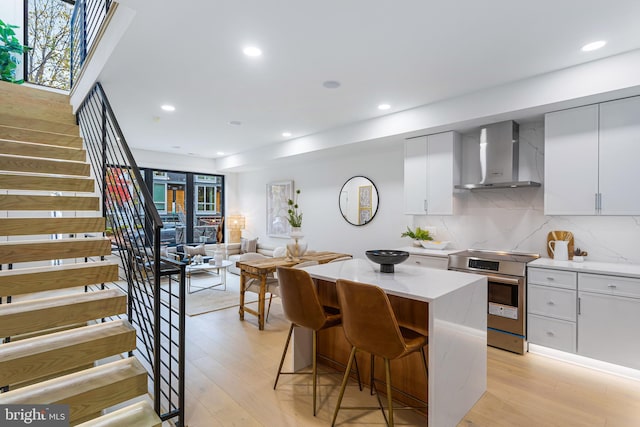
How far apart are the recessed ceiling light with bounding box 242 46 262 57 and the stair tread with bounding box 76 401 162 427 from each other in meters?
2.73

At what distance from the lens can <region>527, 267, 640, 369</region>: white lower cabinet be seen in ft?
8.79

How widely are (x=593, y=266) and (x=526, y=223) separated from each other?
0.85 meters

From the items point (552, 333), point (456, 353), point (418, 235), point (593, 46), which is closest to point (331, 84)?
point (593, 46)

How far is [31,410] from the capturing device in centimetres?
164

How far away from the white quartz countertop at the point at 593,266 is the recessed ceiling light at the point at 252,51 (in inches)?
130

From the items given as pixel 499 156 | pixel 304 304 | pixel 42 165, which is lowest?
pixel 304 304

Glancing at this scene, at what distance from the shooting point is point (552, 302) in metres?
3.06

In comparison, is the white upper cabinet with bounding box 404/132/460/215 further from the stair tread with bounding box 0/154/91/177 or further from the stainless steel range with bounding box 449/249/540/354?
the stair tread with bounding box 0/154/91/177

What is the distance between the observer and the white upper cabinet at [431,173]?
13.2 ft

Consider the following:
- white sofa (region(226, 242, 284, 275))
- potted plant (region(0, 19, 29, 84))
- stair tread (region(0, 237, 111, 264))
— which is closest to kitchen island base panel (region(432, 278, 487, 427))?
stair tread (region(0, 237, 111, 264))

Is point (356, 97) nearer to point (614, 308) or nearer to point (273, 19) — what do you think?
point (273, 19)

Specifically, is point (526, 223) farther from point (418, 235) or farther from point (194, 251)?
point (194, 251)

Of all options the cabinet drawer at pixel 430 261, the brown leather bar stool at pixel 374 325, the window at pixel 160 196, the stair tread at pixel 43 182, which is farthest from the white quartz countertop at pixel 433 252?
the window at pixel 160 196

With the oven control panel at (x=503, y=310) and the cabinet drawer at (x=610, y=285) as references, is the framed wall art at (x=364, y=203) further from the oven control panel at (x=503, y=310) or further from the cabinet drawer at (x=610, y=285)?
the cabinet drawer at (x=610, y=285)
